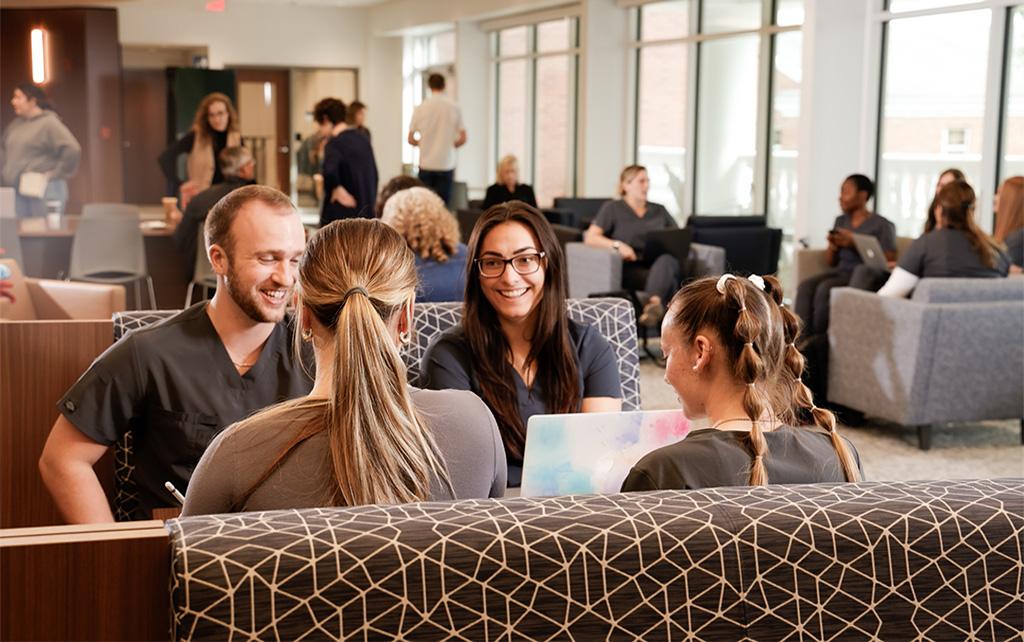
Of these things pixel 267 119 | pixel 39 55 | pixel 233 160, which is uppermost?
pixel 39 55

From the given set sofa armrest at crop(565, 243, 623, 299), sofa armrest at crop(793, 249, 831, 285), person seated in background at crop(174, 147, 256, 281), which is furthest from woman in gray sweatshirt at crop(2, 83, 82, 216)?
sofa armrest at crop(793, 249, 831, 285)

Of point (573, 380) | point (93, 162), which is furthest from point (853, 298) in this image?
point (93, 162)

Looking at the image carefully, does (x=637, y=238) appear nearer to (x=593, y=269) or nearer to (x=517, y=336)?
(x=593, y=269)

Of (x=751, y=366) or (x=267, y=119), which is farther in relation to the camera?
(x=267, y=119)

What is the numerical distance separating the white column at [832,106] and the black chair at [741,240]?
2.16 ft

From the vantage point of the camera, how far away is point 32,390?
122 inches

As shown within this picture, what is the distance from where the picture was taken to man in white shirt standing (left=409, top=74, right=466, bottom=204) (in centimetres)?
1273

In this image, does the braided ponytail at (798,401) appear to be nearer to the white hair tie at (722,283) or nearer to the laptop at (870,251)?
the white hair tie at (722,283)

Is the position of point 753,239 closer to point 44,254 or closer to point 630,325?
point 44,254

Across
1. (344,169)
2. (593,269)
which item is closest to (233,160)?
(344,169)

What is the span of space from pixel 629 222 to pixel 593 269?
17.1 inches

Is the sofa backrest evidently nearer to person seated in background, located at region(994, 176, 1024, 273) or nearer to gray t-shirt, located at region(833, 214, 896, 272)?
person seated in background, located at region(994, 176, 1024, 273)

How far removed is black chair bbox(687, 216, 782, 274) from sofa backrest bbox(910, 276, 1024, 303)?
2.72 m

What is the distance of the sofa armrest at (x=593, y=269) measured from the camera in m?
8.20
